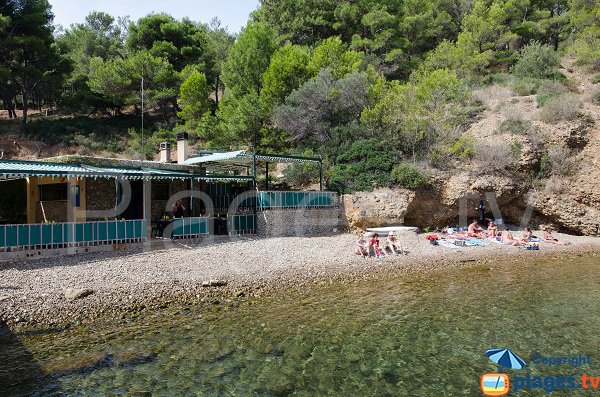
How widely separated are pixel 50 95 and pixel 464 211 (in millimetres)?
40657

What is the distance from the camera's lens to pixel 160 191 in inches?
698

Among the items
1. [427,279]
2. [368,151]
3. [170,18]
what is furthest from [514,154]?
[170,18]

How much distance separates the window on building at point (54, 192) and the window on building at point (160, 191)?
3.53 metres

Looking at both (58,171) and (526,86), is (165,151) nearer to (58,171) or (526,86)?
(58,171)

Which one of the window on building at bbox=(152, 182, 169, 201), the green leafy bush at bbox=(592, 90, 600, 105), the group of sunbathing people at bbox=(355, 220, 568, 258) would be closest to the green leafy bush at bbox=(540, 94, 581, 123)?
the green leafy bush at bbox=(592, 90, 600, 105)

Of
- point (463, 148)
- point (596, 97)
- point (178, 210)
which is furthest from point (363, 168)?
point (596, 97)

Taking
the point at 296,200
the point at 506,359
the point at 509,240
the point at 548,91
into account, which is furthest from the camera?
the point at 548,91

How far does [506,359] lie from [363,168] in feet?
48.4

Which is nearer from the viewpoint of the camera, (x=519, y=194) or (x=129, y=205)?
(x=129, y=205)

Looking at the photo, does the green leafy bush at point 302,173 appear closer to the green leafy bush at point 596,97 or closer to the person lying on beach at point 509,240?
the person lying on beach at point 509,240

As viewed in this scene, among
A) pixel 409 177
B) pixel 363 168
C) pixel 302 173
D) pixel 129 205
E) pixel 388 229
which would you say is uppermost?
pixel 363 168

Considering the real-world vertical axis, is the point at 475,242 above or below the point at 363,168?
below

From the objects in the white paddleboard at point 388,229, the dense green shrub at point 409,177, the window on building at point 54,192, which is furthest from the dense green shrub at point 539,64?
the window on building at point 54,192

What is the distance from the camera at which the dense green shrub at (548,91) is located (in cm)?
2680
